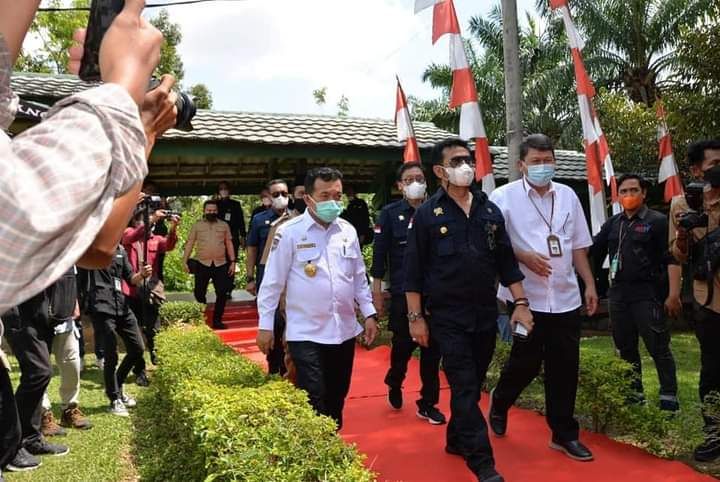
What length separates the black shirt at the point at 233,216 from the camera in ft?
36.1

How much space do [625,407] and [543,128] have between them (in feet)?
66.8

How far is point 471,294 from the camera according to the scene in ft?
12.9

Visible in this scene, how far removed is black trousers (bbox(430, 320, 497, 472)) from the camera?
3635mm

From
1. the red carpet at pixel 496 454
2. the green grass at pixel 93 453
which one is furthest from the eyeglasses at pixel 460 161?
the green grass at pixel 93 453

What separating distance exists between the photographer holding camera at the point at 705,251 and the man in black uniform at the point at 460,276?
3.98 feet

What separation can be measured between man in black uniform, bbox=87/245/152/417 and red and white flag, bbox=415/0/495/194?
13.4ft

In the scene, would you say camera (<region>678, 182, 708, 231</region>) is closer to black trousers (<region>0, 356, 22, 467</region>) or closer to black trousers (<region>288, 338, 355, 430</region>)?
black trousers (<region>288, 338, 355, 430</region>)

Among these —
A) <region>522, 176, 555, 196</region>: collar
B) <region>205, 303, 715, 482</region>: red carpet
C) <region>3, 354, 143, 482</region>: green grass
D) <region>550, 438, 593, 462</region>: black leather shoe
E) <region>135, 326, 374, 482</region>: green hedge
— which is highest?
<region>522, 176, 555, 196</region>: collar

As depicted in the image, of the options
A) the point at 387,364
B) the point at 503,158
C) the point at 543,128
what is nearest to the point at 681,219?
the point at 387,364

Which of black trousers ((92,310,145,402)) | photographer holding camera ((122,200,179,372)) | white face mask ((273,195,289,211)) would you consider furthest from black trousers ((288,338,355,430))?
white face mask ((273,195,289,211))

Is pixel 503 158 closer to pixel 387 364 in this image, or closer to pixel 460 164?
pixel 387 364

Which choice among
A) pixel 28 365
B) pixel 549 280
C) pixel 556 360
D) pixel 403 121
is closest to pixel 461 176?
pixel 549 280

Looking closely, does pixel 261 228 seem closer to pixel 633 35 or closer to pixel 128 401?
pixel 128 401

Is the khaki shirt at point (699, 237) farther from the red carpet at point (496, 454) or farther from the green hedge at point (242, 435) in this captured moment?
the green hedge at point (242, 435)
